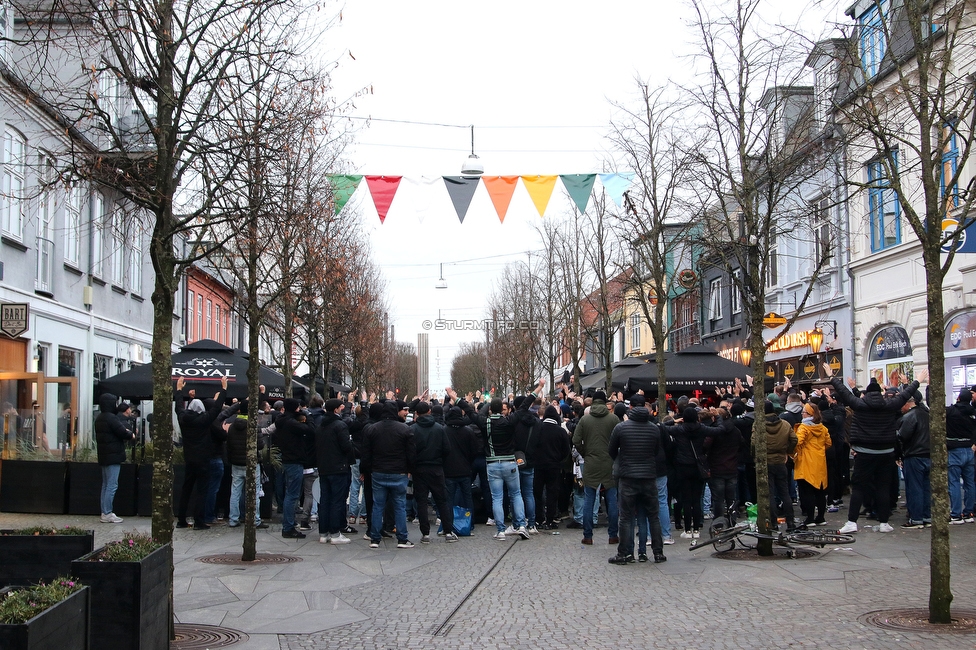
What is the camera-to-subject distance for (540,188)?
19.3 meters

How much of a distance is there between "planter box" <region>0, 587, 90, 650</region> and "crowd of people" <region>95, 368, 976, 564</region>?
758 cm

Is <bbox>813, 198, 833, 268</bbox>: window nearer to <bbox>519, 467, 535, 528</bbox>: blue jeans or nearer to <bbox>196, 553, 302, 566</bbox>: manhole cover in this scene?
<bbox>519, 467, 535, 528</bbox>: blue jeans

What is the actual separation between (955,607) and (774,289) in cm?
2559

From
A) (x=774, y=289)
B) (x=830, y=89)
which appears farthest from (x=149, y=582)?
(x=774, y=289)

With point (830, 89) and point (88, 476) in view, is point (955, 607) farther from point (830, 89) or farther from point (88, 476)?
point (88, 476)

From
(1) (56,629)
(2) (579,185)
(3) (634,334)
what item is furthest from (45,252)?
(3) (634,334)

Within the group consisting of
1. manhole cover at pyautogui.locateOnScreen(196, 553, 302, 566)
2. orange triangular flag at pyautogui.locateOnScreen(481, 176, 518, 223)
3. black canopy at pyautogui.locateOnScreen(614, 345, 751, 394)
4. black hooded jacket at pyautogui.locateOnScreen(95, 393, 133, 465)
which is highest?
orange triangular flag at pyautogui.locateOnScreen(481, 176, 518, 223)

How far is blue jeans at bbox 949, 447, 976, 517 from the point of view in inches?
547

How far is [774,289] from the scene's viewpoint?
33.4 metres

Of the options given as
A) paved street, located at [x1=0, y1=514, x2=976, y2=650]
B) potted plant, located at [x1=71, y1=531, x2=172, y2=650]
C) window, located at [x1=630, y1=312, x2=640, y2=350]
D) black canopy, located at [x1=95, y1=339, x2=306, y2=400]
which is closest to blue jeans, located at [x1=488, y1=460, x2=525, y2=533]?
paved street, located at [x1=0, y1=514, x2=976, y2=650]

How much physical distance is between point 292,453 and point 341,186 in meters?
5.57

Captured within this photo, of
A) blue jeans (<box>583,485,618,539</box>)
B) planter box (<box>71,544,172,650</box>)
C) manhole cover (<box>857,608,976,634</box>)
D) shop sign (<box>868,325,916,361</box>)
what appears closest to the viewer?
planter box (<box>71,544,172,650</box>)

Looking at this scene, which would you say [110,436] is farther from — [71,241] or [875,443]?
[875,443]

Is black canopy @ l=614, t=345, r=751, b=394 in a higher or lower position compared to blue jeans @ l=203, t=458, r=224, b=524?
higher
